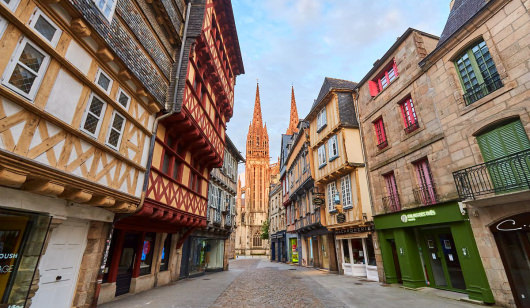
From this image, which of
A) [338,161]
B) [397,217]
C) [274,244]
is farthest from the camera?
[274,244]

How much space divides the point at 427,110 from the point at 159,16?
1033 centimetres

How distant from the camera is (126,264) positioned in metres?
8.53

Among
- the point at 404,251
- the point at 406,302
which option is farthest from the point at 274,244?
the point at 406,302

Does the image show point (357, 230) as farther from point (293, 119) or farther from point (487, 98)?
point (293, 119)

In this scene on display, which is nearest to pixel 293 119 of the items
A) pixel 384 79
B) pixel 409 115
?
pixel 384 79

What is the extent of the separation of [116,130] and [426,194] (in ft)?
34.5

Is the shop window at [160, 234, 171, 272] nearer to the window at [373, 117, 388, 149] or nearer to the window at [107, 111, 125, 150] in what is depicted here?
the window at [107, 111, 125, 150]

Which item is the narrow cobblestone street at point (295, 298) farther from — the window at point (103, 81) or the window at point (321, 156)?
the window at point (321, 156)

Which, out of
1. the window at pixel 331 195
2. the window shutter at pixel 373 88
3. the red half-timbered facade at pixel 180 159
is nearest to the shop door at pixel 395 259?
the window at pixel 331 195

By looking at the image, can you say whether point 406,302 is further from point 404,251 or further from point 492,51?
point 492,51

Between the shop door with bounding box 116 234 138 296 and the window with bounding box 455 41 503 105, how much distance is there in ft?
41.5

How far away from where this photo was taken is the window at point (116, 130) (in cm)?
566

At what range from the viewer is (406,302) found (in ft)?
23.2

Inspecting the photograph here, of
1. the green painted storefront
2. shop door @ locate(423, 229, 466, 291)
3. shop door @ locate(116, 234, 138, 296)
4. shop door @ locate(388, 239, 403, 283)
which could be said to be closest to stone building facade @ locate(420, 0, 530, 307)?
the green painted storefront
